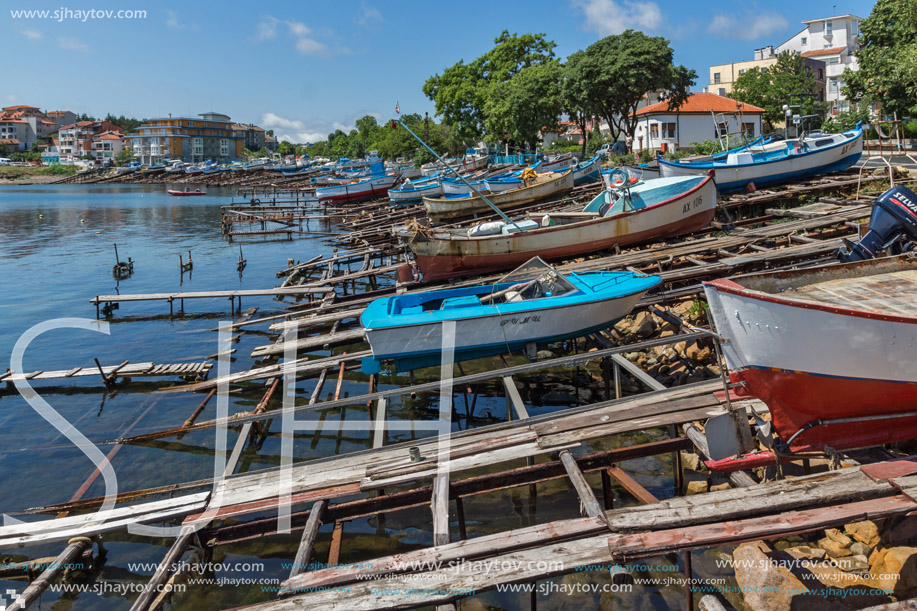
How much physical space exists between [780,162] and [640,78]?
62.9 ft

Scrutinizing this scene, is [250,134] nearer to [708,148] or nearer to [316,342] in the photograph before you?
[708,148]

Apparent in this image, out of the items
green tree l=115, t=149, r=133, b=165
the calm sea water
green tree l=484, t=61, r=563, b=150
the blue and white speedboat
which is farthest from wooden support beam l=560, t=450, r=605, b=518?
green tree l=115, t=149, r=133, b=165

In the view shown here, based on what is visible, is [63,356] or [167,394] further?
[63,356]

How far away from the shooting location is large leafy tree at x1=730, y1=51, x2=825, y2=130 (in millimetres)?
50281

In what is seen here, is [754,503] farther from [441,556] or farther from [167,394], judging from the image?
[167,394]

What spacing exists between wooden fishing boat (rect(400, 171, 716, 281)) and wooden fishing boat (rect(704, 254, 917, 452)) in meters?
10.1

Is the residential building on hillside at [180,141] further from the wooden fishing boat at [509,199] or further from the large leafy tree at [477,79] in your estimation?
the wooden fishing boat at [509,199]

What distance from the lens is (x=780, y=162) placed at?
2194 centimetres

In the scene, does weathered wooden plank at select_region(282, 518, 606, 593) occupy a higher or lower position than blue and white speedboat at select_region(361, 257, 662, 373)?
lower

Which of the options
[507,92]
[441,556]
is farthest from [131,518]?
[507,92]

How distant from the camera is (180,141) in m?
138

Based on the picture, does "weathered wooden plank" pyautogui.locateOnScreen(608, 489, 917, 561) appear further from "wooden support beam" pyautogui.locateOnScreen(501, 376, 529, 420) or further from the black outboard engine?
the black outboard engine

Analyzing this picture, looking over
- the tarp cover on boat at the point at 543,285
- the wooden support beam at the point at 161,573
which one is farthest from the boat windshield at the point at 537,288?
the wooden support beam at the point at 161,573

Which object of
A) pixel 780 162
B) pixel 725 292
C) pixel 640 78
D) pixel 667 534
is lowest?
pixel 667 534
